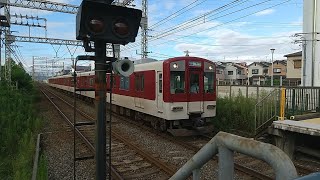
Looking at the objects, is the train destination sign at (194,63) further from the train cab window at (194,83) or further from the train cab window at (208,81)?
the train cab window at (208,81)

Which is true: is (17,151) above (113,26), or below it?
below

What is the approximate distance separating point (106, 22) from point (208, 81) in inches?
346

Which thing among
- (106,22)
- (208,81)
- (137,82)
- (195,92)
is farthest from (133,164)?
(137,82)

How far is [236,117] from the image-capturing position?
13508 mm

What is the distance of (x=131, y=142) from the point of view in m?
10.5

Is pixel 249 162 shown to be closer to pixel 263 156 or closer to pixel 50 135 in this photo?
pixel 263 156

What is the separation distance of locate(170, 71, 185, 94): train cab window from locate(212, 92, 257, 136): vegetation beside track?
2.93m

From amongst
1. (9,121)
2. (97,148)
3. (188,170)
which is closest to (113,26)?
(97,148)

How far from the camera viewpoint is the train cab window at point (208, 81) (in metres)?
11.7

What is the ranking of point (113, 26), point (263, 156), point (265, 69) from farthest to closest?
1. point (265, 69)
2. point (113, 26)
3. point (263, 156)

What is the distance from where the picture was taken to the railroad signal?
328 cm

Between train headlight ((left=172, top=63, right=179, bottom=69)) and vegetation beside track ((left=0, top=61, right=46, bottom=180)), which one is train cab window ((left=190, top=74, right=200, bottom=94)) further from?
vegetation beside track ((left=0, top=61, right=46, bottom=180))

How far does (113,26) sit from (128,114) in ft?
41.4

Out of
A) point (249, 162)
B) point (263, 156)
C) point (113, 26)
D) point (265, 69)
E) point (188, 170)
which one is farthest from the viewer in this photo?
point (265, 69)
